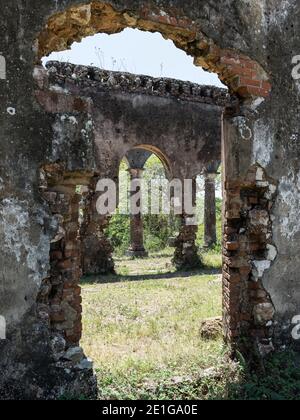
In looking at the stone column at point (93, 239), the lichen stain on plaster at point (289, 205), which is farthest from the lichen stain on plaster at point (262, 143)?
the stone column at point (93, 239)

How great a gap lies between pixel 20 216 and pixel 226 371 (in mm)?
2222

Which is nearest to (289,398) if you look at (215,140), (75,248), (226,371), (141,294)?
(226,371)

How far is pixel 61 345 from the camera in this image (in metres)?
3.44

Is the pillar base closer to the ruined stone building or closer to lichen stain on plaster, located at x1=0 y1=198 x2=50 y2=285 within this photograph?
the ruined stone building

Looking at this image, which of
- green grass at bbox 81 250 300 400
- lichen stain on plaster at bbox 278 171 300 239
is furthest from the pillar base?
lichen stain on plaster at bbox 278 171 300 239

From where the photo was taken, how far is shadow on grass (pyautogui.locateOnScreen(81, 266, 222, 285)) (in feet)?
32.9

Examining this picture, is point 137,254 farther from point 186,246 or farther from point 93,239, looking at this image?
point 93,239

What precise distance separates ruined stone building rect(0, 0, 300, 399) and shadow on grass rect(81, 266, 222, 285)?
18.9 feet

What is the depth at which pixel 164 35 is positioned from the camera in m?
4.06

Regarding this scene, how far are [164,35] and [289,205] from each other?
6.40 feet

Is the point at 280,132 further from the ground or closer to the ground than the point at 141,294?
further from the ground

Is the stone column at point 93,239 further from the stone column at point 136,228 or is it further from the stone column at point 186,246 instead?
the stone column at point 136,228
